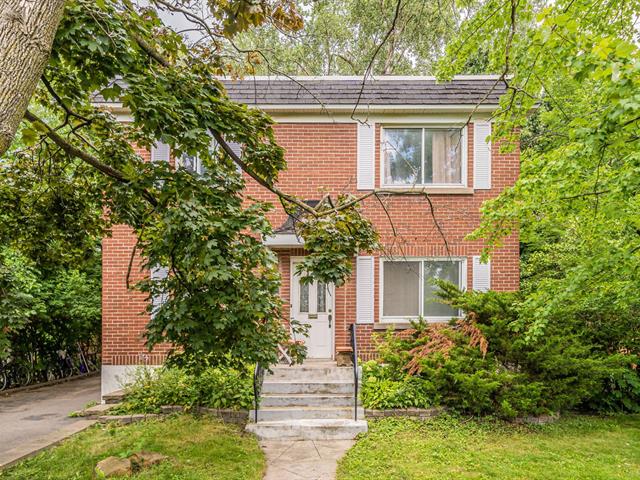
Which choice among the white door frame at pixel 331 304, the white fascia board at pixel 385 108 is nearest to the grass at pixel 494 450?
the white door frame at pixel 331 304

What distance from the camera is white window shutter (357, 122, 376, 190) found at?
29.4ft

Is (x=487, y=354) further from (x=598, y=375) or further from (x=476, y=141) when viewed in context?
(x=476, y=141)

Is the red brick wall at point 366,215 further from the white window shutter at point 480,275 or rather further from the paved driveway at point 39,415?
the paved driveway at point 39,415

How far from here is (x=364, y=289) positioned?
8875 mm

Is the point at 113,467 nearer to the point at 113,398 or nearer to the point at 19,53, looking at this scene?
the point at 113,398

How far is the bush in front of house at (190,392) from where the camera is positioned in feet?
23.0

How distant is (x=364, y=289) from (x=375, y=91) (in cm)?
428

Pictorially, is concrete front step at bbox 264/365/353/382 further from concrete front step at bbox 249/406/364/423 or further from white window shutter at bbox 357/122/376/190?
white window shutter at bbox 357/122/376/190

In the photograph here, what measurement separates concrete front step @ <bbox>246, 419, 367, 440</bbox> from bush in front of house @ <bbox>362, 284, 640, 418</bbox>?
754mm

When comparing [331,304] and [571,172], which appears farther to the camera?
[331,304]

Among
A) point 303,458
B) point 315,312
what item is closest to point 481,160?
point 315,312

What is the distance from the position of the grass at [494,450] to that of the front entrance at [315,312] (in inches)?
103

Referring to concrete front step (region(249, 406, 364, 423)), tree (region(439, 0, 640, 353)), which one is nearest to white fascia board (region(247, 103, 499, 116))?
tree (region(439, 0, 640, 353))

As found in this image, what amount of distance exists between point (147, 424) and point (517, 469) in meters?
5.42
